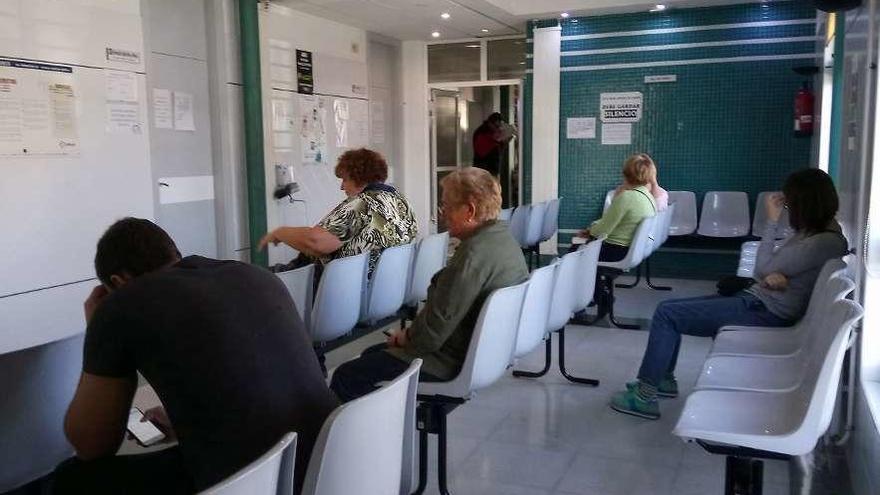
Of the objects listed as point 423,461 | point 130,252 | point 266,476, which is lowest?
point 423,461

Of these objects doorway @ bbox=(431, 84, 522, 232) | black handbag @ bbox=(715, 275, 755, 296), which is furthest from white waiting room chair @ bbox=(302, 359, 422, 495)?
doorway @ bbox=(431, 84, 522, 232)

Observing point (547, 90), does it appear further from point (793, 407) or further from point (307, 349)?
point (307, 349)

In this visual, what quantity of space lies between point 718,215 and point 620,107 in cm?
151

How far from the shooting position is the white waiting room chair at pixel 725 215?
7.37 meters

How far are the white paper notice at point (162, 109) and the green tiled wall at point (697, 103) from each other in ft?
13.3

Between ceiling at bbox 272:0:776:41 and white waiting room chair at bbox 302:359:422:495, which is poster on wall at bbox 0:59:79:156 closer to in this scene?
ceiling at bbox 272:0:776:41

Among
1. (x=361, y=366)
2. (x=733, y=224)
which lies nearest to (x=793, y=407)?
(x=361, y=366)

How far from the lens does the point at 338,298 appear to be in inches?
136

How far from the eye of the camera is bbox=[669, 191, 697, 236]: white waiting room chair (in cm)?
751

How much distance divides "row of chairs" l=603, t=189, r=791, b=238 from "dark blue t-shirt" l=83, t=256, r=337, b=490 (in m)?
6.41

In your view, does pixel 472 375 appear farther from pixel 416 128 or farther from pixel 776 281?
pixel 416 128

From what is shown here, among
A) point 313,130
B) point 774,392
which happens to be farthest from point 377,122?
Answer: point 774,392

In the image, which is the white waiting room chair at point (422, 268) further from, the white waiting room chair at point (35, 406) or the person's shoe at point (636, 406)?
the white waiting room chair at point (35, 406)

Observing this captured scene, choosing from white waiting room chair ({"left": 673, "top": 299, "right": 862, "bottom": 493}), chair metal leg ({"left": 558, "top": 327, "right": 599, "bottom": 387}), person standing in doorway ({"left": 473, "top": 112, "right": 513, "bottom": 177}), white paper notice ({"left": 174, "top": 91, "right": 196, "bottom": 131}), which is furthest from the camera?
person standing in doorway ({"left": 473, "top": 112, "right": 513, "bottom": 177})
